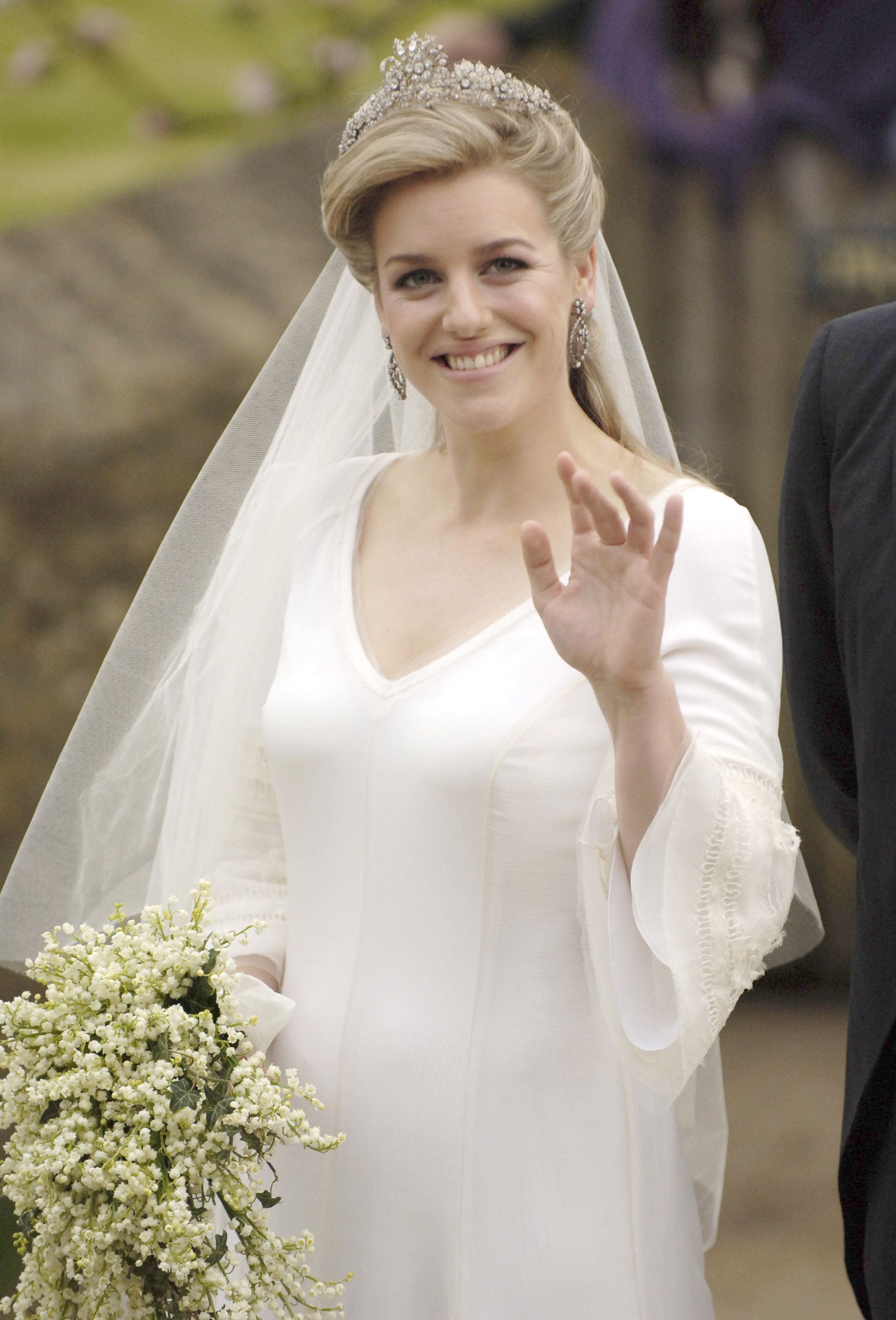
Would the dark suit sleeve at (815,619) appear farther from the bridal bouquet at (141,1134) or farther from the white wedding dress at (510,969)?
the bridal bouquet at (141,1134)

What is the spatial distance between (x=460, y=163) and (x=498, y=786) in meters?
0.77

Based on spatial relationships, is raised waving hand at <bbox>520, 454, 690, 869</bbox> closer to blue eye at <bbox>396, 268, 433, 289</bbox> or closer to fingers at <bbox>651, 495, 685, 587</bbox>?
fingers at <bbox>651, 495, 685, 587</bbox>

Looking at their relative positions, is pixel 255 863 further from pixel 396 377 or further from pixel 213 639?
pixel 396 377

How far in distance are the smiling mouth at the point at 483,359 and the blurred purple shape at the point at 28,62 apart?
9.89ft

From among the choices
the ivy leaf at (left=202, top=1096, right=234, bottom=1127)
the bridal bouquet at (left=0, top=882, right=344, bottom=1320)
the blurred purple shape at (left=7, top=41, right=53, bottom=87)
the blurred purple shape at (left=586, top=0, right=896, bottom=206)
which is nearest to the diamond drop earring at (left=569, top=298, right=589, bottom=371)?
the bridal bouquet at (left=0, top=882, right=344, bottom=1320)

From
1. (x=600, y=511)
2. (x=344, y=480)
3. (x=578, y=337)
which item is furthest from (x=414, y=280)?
(x=600, y=511)

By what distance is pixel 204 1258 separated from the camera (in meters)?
1.55

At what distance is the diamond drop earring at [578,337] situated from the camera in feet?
6.72

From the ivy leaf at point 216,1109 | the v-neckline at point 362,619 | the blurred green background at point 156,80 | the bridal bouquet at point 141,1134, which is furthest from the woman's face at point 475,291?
the blurred green background at point 156,80

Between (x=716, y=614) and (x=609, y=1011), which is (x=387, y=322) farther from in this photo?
(x=609, y=1011)

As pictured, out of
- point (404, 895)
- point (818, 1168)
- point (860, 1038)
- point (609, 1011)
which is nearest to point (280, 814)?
point (404, 895)

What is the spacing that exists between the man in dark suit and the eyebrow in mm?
393

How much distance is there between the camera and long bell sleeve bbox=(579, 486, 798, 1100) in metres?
1.66

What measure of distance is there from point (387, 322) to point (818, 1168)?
323 centimetres
